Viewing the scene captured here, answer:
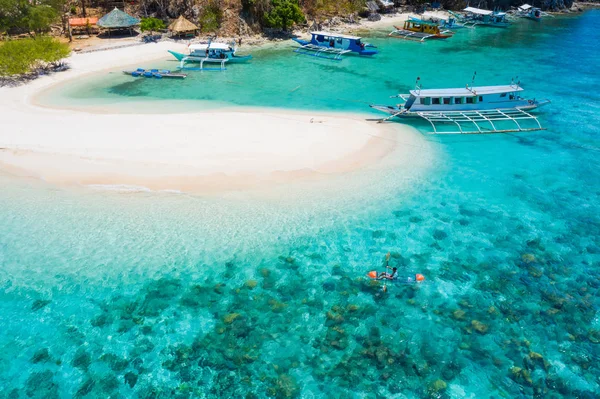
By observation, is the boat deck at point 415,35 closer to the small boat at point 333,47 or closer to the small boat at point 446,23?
the small boat at point 446,23

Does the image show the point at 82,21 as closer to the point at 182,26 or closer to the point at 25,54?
the point at 182,26

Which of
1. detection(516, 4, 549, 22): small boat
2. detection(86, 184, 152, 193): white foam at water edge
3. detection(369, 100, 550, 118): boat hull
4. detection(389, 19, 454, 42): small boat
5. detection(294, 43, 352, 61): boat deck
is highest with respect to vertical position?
detection(516, 4, 549, 22): small boat

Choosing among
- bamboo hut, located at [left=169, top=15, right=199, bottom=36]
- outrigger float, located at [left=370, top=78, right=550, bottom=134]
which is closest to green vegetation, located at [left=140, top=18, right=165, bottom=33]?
bamboo hut, located at [left=169, top=15, right=199, bottom=36]

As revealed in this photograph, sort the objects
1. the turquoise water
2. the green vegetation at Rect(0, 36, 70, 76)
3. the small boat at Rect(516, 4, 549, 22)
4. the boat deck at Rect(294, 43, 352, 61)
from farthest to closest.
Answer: the small boat at Rect(516, 4, 549, 22) < the boat deck at Rect(294, 43, 352, 61) < the green vegetation at Rect(0, 36, 70, 76) < the turquoise water

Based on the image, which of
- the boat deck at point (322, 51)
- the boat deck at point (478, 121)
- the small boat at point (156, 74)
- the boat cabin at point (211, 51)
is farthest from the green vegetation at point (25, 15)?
the boat deck at point (478, 121)

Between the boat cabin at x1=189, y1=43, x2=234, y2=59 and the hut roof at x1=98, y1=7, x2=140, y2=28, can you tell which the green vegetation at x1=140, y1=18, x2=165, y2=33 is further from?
the boat cabin at x1=189, y1=43, x2=234, y2=59

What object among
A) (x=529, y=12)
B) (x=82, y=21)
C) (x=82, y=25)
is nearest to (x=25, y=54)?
(x=82, y=25)
